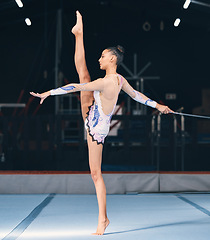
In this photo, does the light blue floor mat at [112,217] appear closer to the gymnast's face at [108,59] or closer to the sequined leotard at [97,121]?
the sequined leotard at [97,121]

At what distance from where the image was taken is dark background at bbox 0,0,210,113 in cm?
1388

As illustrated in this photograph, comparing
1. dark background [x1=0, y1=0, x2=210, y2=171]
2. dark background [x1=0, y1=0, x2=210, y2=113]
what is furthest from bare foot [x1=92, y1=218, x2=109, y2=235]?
dark background [x1=0, y1=0, x2=210, y2=113]

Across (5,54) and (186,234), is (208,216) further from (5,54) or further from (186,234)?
(5,54)

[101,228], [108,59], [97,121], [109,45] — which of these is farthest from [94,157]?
[109,45]

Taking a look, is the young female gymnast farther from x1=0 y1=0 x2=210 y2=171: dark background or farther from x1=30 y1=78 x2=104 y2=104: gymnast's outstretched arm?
x1=0 y1=0 x2=210 y2=171: dark background

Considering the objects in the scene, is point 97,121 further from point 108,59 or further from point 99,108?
point 108,59

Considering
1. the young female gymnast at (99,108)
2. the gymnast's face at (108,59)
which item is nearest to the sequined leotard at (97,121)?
the young female gymnast at (99,108)

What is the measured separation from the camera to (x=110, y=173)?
4805mm

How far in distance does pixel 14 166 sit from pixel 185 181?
3.17 metres

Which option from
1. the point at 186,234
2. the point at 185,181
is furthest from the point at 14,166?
the point at 186,234

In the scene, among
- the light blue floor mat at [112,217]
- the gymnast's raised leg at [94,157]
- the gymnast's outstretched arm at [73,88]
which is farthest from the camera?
the gymnast's raised leg at [94,157]

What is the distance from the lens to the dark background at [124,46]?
1388 centimetres

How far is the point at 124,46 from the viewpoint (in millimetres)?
14297

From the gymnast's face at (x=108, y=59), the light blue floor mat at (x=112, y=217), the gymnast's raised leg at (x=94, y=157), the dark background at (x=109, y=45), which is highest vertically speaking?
the dark background at (x=109, y=45)
